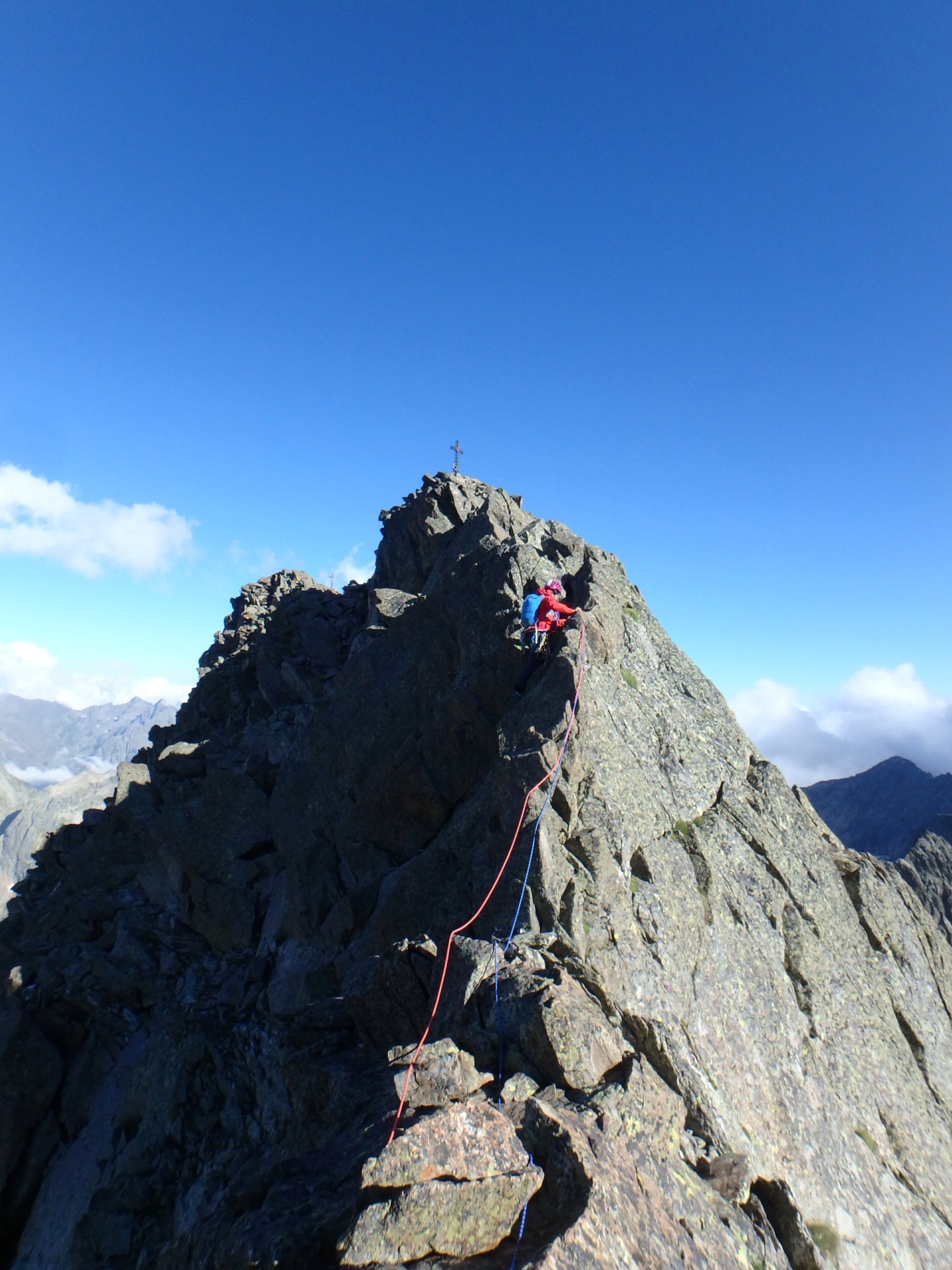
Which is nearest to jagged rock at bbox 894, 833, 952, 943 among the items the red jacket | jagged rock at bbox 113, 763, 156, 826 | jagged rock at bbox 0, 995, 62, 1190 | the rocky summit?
the rocky summit

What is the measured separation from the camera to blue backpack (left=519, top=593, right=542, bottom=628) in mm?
24438

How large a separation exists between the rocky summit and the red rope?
20cm

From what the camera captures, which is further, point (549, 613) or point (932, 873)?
point (932, 873)

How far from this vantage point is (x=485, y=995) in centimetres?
1332

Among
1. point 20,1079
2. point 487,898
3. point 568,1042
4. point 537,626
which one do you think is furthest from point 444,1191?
point 20,1079

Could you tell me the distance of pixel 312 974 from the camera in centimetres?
2375

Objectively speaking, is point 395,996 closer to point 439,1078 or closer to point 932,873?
point 439,1078

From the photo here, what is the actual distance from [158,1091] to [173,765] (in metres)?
22.8

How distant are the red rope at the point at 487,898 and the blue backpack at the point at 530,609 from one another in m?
1.99

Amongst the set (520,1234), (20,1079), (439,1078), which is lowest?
(20,1079)

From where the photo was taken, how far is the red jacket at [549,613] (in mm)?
24000

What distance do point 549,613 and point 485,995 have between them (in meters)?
13.5

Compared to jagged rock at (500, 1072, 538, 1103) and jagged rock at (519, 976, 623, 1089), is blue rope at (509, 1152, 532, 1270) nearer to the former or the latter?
jagged rock at (500, 1072, 538, 1103)

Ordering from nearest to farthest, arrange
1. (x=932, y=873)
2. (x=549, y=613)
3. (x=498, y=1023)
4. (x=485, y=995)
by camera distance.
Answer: (x=498, y=1023)
(x=485, y=995)
(x=549, y=613)
(x=932, y=873)
